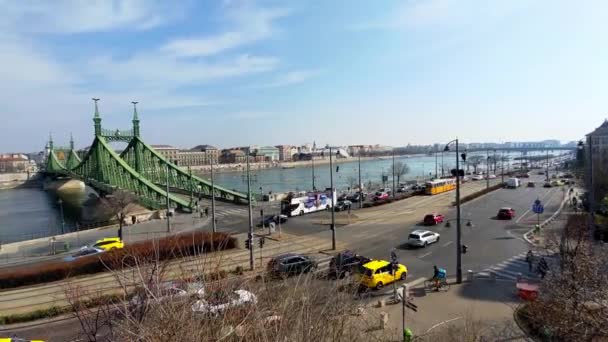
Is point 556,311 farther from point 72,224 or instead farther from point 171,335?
point 72,224

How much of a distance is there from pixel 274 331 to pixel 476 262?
55.1 ft

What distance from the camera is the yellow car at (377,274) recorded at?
1616cm

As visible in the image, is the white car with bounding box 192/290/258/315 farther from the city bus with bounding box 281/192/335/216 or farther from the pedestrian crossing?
the city bus with bounding box 281/192/335/216

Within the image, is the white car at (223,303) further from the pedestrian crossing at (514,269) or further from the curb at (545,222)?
the curb at (545,222)

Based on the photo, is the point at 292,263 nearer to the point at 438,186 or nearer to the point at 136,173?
the point at 438,186

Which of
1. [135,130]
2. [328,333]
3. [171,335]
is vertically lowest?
[328,333]

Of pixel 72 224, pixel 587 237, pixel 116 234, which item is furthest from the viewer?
pixel 72 224

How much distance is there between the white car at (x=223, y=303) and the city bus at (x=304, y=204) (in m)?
30.3

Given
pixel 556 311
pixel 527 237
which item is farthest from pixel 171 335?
pixel 527 237

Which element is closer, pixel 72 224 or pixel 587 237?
pixel 587 237

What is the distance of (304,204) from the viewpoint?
3894cm

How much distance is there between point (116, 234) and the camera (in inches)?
1233

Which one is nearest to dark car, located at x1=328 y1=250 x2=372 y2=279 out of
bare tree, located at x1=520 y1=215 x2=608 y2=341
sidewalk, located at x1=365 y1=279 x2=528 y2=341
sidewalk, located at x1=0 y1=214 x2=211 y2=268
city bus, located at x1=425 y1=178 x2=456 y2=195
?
sidewalk, located at x1=365 y1=279 x2=528 y2=341

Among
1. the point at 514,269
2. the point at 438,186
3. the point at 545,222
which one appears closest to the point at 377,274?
the point at 514,269
